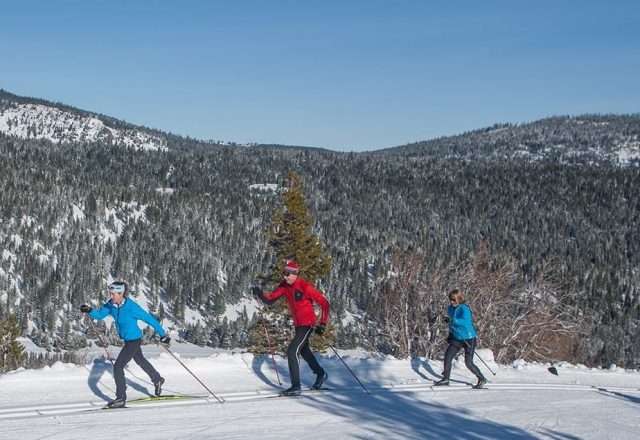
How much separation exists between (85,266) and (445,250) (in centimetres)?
6585

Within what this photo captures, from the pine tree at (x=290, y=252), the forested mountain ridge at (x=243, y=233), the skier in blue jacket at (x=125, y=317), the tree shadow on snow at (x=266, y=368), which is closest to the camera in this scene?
the skier in blue jacket at (x=125, y=317)

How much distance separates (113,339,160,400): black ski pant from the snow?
0.30 metres

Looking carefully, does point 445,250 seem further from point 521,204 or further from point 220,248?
point 521,204

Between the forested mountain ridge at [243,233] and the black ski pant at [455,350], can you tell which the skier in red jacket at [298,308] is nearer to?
the black ski pant at [455,350]

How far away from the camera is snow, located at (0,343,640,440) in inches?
319

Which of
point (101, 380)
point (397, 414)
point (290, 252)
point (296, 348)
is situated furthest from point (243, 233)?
point (397, 414)

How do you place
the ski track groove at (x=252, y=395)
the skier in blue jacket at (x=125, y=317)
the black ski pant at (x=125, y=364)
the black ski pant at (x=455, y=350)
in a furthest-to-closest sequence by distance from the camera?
the black ski pant at (x=455, y=350), the skier in blue jacket at (x=125, y=317), the black ski pant at (x=125, y=364), the ski track groove at (x=252, y=395)

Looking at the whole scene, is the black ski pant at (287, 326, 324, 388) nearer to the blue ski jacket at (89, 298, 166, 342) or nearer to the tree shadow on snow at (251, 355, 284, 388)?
the tree shadow on snow at (251, 355, 284, 388)

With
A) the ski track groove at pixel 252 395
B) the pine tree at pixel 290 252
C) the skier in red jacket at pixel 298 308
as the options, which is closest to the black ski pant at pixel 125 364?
the ski track groove at pixel 252 395

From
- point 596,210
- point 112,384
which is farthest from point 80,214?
point 596,210

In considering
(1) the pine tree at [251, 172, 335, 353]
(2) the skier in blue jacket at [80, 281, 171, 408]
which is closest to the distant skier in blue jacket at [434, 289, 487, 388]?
(2) the skier in blue jacket at [80, 281, 171, 408]

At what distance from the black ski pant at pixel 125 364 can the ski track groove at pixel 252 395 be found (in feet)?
0.83

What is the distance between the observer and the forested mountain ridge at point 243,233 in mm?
88000

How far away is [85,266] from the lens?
93.6 metres
